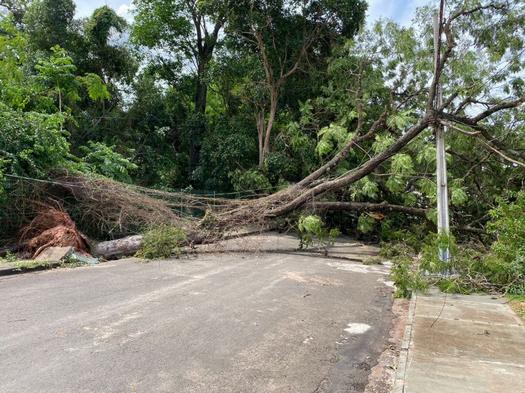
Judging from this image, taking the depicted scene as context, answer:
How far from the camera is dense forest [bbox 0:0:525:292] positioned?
10.8 metres

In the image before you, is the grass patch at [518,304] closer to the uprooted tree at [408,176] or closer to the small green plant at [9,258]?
the uprooted tree at [408,176]

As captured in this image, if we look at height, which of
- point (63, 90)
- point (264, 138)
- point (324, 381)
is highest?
point (63, 90)

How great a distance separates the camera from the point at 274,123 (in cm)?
1991

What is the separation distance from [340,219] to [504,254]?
8449 millimetres

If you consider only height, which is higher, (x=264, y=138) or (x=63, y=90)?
(x=63, y=90)

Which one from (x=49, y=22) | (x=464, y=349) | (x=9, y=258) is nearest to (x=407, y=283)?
(x=464, y=349)

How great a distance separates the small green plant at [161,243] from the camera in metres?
10.9

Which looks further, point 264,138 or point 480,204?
point 264,138

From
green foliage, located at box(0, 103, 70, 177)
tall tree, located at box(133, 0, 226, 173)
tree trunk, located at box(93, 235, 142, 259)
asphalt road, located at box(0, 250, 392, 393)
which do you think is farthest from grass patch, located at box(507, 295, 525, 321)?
tall tree, located at box(133, 0, 226, 173)

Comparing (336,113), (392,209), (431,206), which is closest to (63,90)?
(336,113)

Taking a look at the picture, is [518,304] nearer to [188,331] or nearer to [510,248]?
[510,248]

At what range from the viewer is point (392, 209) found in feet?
Answer: 42.3

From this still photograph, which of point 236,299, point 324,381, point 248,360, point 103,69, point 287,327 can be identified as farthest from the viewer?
point 103,69

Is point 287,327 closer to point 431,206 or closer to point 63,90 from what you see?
point 431,206
